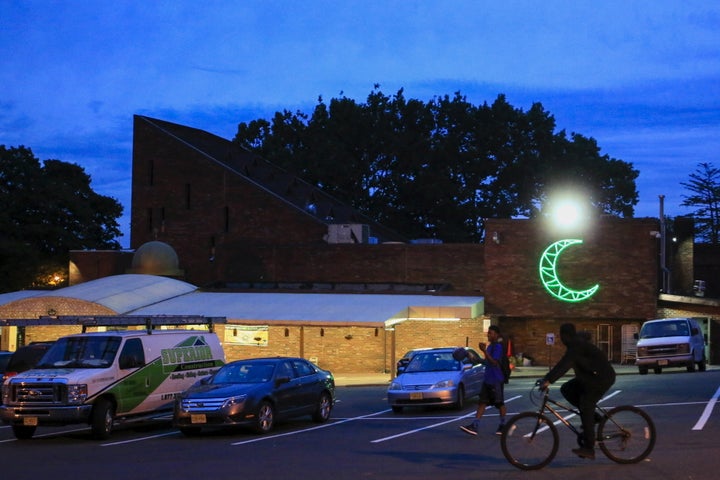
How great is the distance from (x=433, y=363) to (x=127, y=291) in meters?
25.0

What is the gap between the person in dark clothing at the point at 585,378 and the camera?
12812mm

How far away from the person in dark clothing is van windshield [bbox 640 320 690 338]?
89.0 ft

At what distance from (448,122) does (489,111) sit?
360cm

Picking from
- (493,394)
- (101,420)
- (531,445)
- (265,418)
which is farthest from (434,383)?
(531,445)

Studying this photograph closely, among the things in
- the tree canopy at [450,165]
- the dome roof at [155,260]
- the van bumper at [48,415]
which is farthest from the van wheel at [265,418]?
the tree canopy at [450,165]

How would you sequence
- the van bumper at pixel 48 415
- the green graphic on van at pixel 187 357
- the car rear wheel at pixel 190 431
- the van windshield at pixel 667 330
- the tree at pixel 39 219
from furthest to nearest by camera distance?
the tree at pixel 39 219 < the van windshield at pixel 667 330 < the green graphic on van at pixel 187 357 < the car rear wheel at pixel 190 431 < the van bumper at pixel 48 415

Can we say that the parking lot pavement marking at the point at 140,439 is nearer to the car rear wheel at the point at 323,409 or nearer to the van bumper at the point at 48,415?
the van bumper at the point at 48,415

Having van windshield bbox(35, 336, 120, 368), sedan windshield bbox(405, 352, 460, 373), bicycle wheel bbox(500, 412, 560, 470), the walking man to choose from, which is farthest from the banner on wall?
bicycle wheel bbox(500, 412, 560, 470)

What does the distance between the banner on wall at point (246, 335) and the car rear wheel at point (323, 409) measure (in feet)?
74.8

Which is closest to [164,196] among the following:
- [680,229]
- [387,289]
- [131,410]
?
[387,289]

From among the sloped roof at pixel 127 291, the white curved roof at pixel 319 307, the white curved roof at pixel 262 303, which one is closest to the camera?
the white curved roof at pixel 319 307

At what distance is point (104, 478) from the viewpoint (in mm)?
13820

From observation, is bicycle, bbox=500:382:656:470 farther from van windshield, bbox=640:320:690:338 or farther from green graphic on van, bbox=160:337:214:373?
van windshield, bbox=640:320:690:338

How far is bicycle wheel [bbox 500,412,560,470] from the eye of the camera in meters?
13.1
